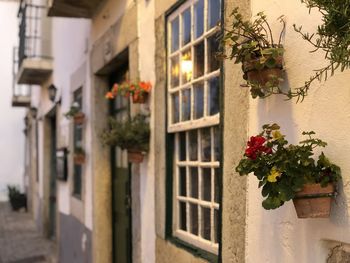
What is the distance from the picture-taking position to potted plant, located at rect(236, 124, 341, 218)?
2.04 metres

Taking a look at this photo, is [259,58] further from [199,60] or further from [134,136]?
[134,136]

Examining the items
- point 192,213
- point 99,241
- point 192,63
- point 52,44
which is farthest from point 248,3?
point 52,44

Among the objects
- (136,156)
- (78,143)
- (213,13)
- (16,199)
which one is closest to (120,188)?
(136,156)

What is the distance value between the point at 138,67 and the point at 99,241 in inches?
95.1

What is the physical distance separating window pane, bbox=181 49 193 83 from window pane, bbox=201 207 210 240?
3.05 ft

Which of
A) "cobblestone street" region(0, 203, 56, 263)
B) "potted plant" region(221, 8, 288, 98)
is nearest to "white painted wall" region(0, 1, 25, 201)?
"cobblestone street" region(0, 203, 56, 263)

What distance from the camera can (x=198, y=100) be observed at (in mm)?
3543

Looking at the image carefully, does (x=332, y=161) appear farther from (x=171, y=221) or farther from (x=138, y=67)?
(x=138, y=67)

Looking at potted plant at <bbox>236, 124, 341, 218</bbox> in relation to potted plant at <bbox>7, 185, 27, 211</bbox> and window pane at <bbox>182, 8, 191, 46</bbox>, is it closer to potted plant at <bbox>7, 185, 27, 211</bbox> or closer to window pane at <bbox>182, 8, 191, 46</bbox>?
window pane at <bbox>182, 8, 191, 46</bbox>

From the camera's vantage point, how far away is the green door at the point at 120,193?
5.58 meters

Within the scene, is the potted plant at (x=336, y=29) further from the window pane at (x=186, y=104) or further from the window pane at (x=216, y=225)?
the window pane at (x=186, y=104)

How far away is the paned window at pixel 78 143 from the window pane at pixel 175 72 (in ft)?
11.1

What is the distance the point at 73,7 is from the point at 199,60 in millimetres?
3161

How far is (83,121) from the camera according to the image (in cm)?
678
